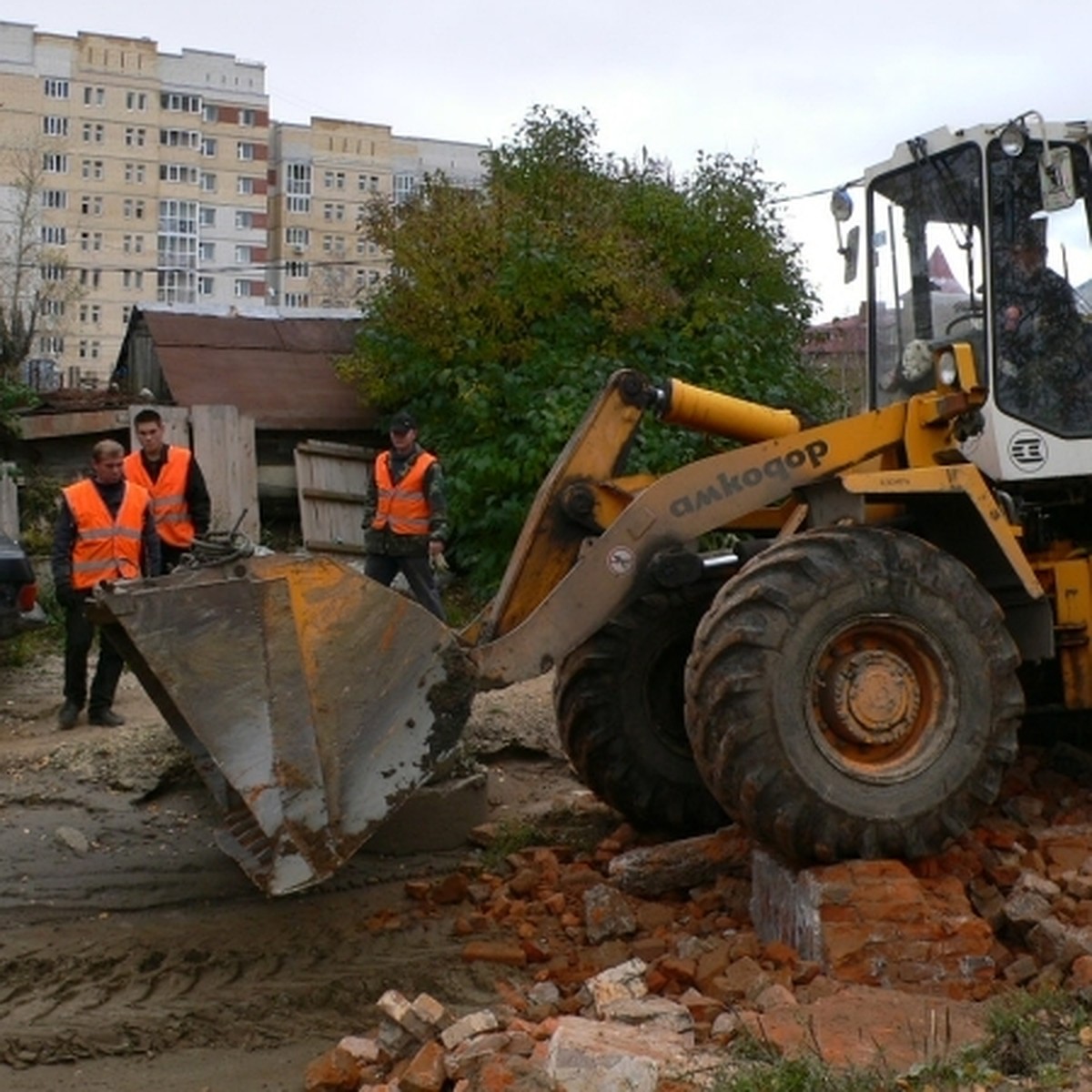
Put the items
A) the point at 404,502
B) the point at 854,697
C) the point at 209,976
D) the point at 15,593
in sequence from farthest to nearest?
the point at 404,502 → the point at 15,593 → the point at 209,976 → the point at 854,697

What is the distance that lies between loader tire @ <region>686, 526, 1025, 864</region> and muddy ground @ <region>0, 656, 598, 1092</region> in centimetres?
129

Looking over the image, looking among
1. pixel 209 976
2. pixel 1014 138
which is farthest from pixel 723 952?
pixel 1014 138

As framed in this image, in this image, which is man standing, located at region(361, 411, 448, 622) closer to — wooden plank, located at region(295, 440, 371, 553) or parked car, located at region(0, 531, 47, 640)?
parked car, located at region(0, 531, 47, 640)

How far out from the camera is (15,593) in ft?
31.2

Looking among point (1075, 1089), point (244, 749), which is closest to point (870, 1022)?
point (1075, 1089)

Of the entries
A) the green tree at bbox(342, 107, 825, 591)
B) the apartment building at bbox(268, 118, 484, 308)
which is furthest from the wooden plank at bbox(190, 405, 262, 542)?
the apartment building at bbox(268, 118, 484, 308)

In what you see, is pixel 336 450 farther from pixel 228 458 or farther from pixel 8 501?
pixel 8 501

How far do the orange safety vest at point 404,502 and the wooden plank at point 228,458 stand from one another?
4.13 m

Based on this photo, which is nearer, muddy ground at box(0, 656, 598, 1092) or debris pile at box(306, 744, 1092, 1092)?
debris pile at box(306, 744, 1092, 1092)

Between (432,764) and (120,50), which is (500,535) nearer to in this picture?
(432,764)

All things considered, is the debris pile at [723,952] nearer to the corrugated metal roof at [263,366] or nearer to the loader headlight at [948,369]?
the loader headlight at [948,369]

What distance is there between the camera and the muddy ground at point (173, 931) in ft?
17.1

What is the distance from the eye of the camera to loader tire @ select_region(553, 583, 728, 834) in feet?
22.6

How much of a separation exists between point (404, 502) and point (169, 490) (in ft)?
5.18
